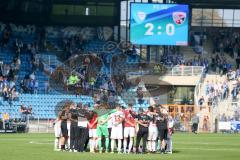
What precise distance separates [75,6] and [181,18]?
8.86 metres

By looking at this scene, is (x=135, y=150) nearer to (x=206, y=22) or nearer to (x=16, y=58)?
(x=16, y=58)

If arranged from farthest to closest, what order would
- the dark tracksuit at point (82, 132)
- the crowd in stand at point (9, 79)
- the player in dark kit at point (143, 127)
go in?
the crowd in stand at point (9, 79) < the dark tracksuit at point (82, 132) < the player in dark kit at point (143, 127)

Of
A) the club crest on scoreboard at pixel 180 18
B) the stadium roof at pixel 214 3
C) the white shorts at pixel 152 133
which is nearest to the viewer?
the white shorts at pixel 152 133

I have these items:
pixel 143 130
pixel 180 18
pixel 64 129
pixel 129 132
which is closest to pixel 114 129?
pixel 129 132

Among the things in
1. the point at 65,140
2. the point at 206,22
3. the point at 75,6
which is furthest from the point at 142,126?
the point at 206,22

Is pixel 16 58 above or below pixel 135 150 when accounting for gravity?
above

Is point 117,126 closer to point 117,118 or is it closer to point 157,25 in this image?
point 117,118

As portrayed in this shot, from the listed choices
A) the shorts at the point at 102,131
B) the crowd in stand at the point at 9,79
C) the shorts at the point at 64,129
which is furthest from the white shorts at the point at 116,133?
the crowd in stand at the point at 9,79

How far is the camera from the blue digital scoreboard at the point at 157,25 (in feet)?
193

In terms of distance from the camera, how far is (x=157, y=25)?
2315 inches

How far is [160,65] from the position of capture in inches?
2416

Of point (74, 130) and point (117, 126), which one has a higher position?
point (117, 126)

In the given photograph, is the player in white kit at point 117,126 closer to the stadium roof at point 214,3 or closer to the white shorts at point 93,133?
the white shorts at point 93,133

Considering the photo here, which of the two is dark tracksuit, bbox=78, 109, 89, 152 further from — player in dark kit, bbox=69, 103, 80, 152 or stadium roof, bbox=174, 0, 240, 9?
stadium roof, bbox=174, 0, 240, 9
